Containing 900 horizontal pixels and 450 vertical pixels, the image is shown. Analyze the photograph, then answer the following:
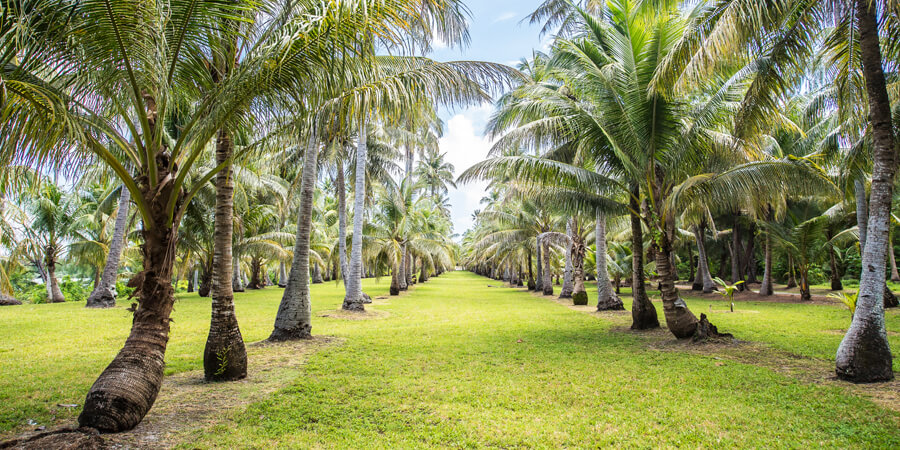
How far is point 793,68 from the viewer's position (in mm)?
7469

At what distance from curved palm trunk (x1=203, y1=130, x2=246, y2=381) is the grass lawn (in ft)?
3.13

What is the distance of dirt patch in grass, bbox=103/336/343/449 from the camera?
3879 millimetres

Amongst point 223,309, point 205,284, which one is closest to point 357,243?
point 223,309

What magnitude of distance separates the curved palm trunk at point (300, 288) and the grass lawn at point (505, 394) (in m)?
1.09

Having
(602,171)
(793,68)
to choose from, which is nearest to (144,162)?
(602,171)

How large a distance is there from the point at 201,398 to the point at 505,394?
3.60m

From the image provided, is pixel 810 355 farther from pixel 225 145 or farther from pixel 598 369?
pixel 225 145

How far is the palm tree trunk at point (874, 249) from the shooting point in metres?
5.36

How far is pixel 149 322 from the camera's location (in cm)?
457

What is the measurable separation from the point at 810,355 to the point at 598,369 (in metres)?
3.68

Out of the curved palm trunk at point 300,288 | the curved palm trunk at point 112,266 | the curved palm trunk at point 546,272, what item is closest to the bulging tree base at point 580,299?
the curved palm trunk at point 546,272

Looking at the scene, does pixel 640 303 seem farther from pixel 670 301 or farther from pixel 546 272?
pixel 546 272

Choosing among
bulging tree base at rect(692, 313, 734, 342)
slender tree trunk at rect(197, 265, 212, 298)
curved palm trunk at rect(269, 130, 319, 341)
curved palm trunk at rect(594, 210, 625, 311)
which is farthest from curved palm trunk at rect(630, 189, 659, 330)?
slender tree trunk at rect(197, 265, 212, 298)

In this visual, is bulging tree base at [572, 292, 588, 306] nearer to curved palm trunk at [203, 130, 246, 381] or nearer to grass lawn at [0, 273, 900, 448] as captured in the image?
grass lawn at [0, 273, 900, 448]
